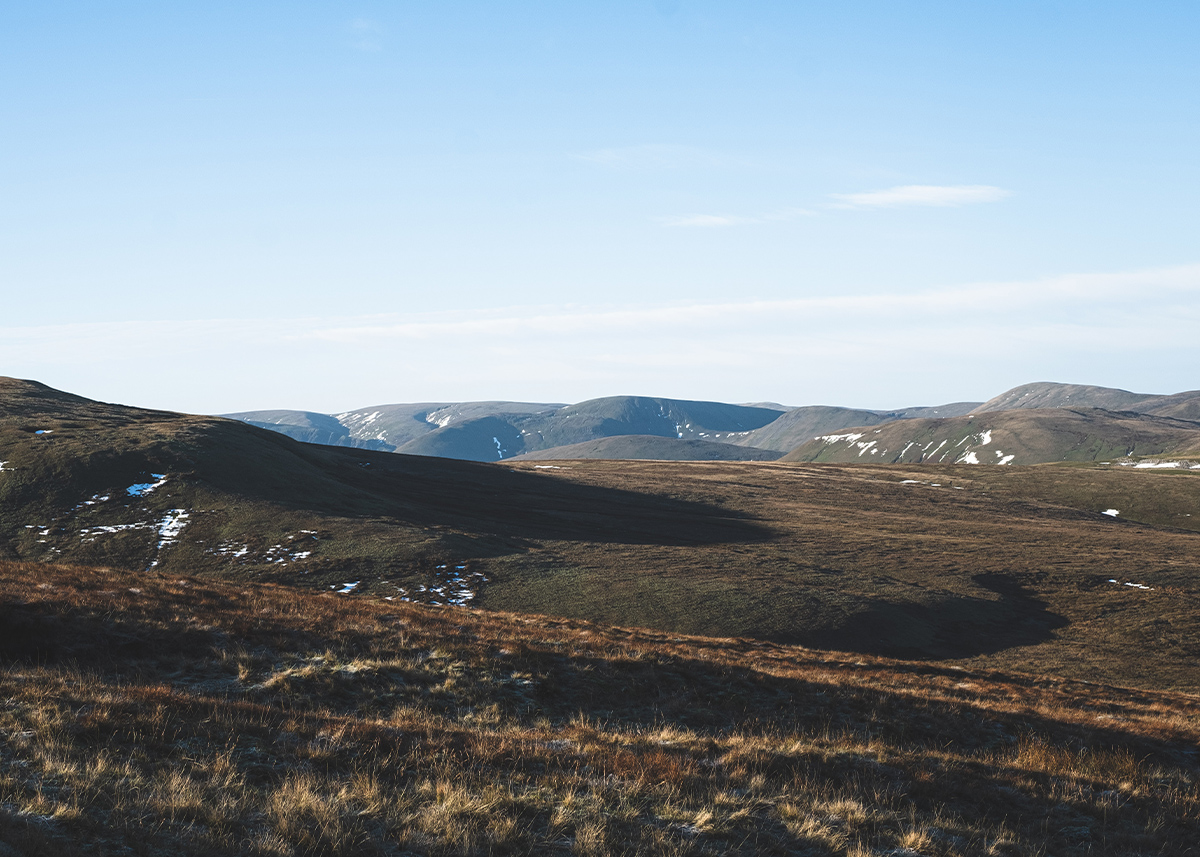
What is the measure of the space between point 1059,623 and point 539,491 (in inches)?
2692

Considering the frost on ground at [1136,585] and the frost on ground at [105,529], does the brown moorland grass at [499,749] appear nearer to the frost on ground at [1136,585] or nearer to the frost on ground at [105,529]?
the frost on ground at [105,529]

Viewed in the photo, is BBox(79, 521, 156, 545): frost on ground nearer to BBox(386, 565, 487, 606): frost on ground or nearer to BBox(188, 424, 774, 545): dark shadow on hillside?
BBox(188, 424, 774, 545): dark shadow on hillside

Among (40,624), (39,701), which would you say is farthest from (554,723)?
(40,624)

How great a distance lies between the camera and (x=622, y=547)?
7125 centimetres

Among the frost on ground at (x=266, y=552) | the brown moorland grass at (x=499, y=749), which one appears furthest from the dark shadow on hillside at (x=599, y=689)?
the frost on ground at (x=266, y=552)

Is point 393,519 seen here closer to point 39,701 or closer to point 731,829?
point 39,701

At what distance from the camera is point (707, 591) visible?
5553 cm

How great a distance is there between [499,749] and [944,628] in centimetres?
5006

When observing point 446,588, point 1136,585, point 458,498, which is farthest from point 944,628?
point 458,498

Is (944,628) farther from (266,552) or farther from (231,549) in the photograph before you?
(231,549)

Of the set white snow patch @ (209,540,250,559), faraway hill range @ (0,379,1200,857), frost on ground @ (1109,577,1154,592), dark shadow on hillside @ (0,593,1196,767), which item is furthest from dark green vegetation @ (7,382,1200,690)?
dark shadow on hillside @ (0,593,1196,767)

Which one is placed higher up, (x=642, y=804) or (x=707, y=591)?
(x=642, y=804)

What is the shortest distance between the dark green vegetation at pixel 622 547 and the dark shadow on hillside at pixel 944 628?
20 centimetres

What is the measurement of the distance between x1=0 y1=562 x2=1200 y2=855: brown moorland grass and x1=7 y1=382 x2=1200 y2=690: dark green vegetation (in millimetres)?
27282
